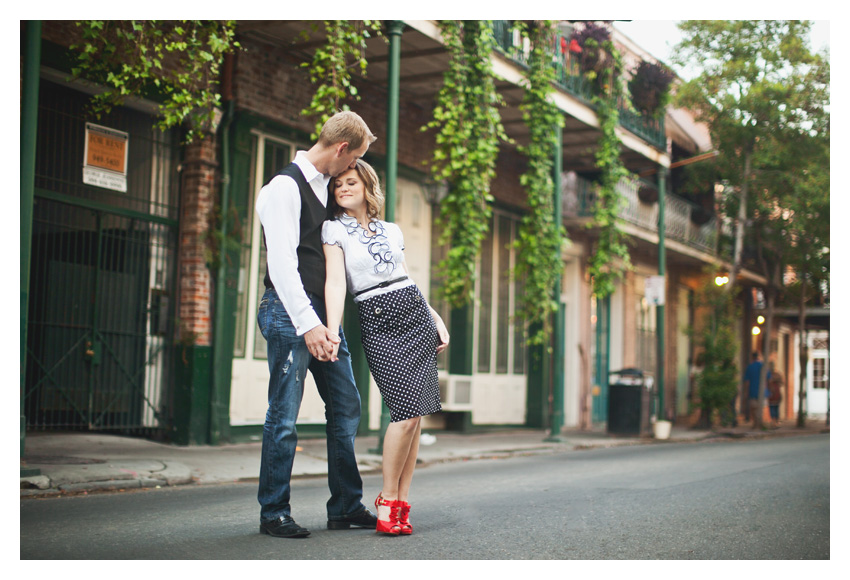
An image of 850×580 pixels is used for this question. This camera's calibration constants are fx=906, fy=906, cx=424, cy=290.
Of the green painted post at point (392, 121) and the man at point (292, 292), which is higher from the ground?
the green painted post at point (392, 121)

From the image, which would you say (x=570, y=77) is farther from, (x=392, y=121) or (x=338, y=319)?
(x=338, y=319)

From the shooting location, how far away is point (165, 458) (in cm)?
736

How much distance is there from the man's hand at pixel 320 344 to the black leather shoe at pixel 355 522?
85 centimetres

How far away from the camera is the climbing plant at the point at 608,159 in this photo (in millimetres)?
14031

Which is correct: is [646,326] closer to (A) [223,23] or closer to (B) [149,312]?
(B) [149,312]

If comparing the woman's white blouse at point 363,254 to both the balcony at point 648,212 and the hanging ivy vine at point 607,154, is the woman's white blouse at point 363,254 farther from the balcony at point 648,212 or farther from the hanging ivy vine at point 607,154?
the balcony at point 648,212

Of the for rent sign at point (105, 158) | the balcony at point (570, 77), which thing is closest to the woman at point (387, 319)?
the for rent sign at point (105, 158)

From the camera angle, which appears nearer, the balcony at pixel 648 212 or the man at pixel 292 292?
the man at pixel 292 292

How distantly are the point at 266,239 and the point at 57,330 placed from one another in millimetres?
4867

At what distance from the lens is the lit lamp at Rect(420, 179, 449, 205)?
449 inches

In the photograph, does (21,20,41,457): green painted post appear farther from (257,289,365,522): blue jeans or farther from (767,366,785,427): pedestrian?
(767,366,785,427): pedestrian

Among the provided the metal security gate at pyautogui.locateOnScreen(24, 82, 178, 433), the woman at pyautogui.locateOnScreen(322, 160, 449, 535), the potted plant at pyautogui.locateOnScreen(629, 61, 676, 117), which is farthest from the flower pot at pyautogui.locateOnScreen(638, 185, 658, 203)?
the woman at pyautogui.locateOnScreen(322, 160, 449, 535)

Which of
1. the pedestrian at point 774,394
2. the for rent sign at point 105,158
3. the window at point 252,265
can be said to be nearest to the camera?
the for rent sign at point 105,158
